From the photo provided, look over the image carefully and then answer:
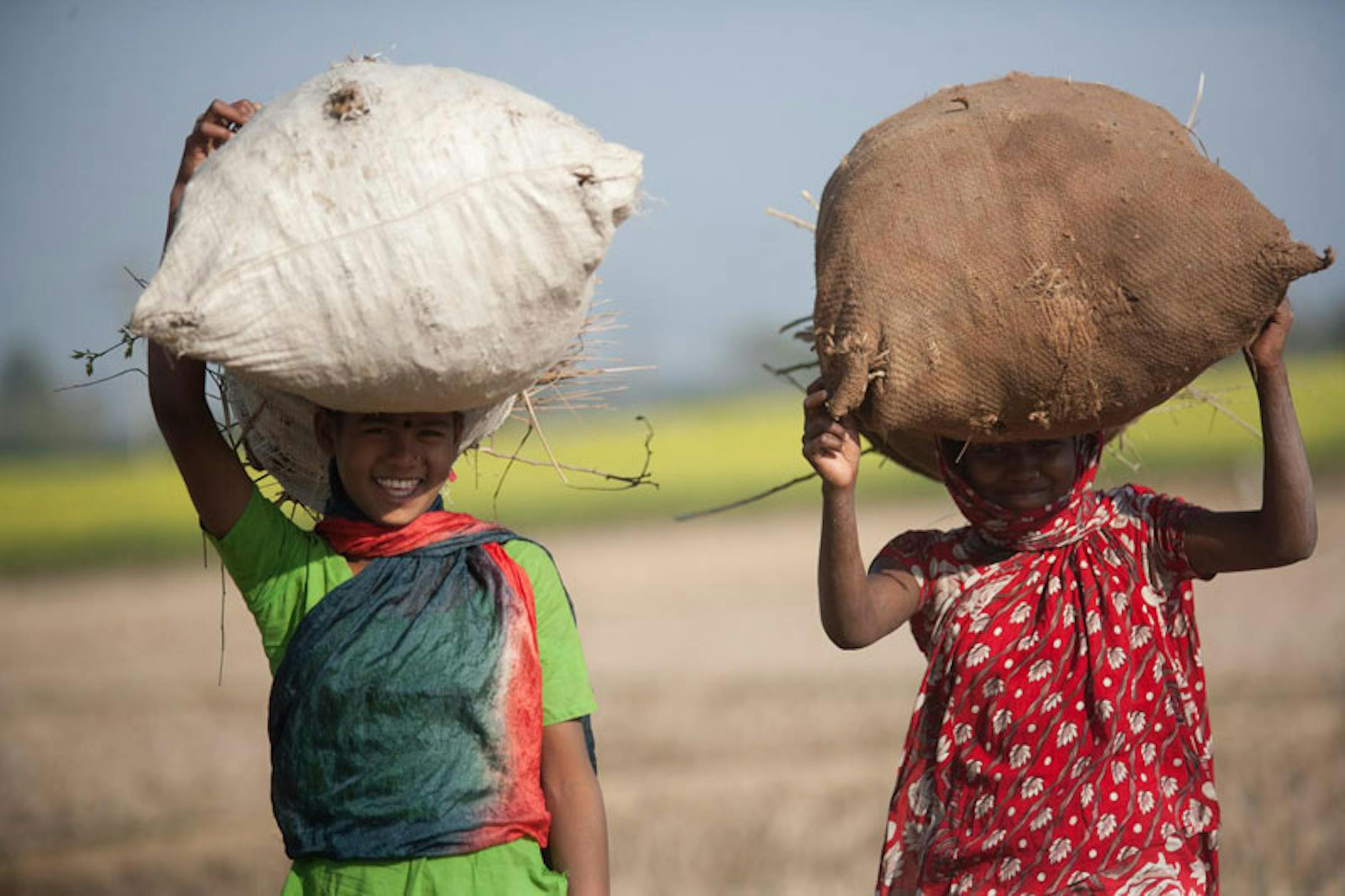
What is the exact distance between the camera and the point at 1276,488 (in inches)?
129

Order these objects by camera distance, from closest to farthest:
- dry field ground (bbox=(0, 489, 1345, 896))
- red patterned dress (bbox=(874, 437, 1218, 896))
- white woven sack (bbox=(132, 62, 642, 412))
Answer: white woven sack (bbox=(132, 62, 642, 412)) → red patterned dress (bbox=(874, 437, 1218, 896)) → dry field ground (bbox=(0, 489, 1345, 896))

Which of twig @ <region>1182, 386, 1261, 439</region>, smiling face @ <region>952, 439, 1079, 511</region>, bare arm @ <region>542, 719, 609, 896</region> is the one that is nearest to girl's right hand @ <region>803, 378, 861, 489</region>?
smiling face @ <region>952, 439, 1079, 511</region>

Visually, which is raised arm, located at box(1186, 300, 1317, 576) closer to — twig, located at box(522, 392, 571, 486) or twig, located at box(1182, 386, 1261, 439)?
twig, located at box(1182, 386, 1261, 439)

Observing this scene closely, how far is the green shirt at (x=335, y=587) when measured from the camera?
289cm

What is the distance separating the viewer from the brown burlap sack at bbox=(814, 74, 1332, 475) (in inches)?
122

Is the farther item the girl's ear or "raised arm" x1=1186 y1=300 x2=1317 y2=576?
"raised arm" x1=1186 y1=300 x2=1317 y2=576

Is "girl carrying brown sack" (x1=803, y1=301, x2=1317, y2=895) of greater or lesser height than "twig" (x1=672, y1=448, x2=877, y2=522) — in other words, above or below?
below

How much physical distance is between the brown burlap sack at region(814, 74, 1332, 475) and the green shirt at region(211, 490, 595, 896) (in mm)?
689

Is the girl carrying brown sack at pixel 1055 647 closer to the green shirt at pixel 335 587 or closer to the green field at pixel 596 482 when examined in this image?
the green shirt at pixel 335 587

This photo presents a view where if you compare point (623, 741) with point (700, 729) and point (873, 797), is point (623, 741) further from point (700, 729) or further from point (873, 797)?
point (873, 797)

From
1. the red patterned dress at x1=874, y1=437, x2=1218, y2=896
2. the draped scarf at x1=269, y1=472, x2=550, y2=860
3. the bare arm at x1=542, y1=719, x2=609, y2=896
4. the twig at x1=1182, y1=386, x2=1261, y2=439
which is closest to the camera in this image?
the draped scarf at x1=269, y1=472, x2=550, y2=860

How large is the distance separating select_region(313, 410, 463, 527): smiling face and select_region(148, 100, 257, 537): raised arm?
191 millimetres

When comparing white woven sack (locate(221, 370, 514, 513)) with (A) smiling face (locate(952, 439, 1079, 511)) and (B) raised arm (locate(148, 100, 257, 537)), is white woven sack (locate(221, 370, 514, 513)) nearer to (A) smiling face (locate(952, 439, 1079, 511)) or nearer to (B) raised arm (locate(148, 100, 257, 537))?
(B) raised arm (locate(148, 100, 257, 537))

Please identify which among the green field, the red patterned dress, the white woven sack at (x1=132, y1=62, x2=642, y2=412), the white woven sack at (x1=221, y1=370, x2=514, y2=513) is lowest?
the green field
